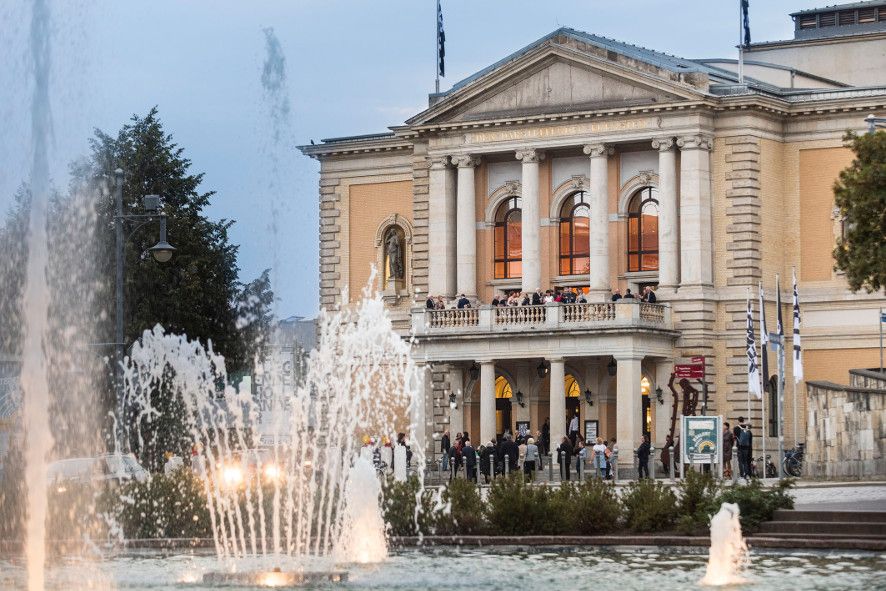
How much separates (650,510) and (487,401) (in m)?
35.5

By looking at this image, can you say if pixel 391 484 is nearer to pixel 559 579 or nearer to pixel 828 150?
pixel 559 579

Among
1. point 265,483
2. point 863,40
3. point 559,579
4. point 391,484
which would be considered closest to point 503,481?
point 391,484

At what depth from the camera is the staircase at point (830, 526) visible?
107 feet

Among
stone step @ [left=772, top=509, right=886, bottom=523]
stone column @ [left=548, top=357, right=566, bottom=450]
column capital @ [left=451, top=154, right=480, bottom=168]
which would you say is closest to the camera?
stone step @ [left=772, top=509, right=886, bottom=523]

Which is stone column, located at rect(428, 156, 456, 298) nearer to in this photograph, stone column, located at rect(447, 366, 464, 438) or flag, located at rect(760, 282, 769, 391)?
stone column, located at rect(447, 366, 464, 438)

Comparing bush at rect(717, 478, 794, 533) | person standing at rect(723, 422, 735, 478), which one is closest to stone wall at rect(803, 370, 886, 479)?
person standing at rect(723, 422, 735, 478)

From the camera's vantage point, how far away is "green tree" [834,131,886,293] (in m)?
44.1

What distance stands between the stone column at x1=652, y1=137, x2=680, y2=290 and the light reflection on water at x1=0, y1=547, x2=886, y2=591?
120 feet

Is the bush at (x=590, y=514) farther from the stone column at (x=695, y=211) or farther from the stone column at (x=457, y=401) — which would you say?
the stone column at (x=457, y=401)

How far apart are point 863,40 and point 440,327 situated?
22629 mm

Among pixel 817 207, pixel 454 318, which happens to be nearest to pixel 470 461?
pixel 454 318

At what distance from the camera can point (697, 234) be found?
6944 cm

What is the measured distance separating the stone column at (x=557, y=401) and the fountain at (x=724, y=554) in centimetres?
3850

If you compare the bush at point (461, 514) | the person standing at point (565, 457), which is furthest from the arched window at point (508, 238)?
the bush at point (461, 514)
